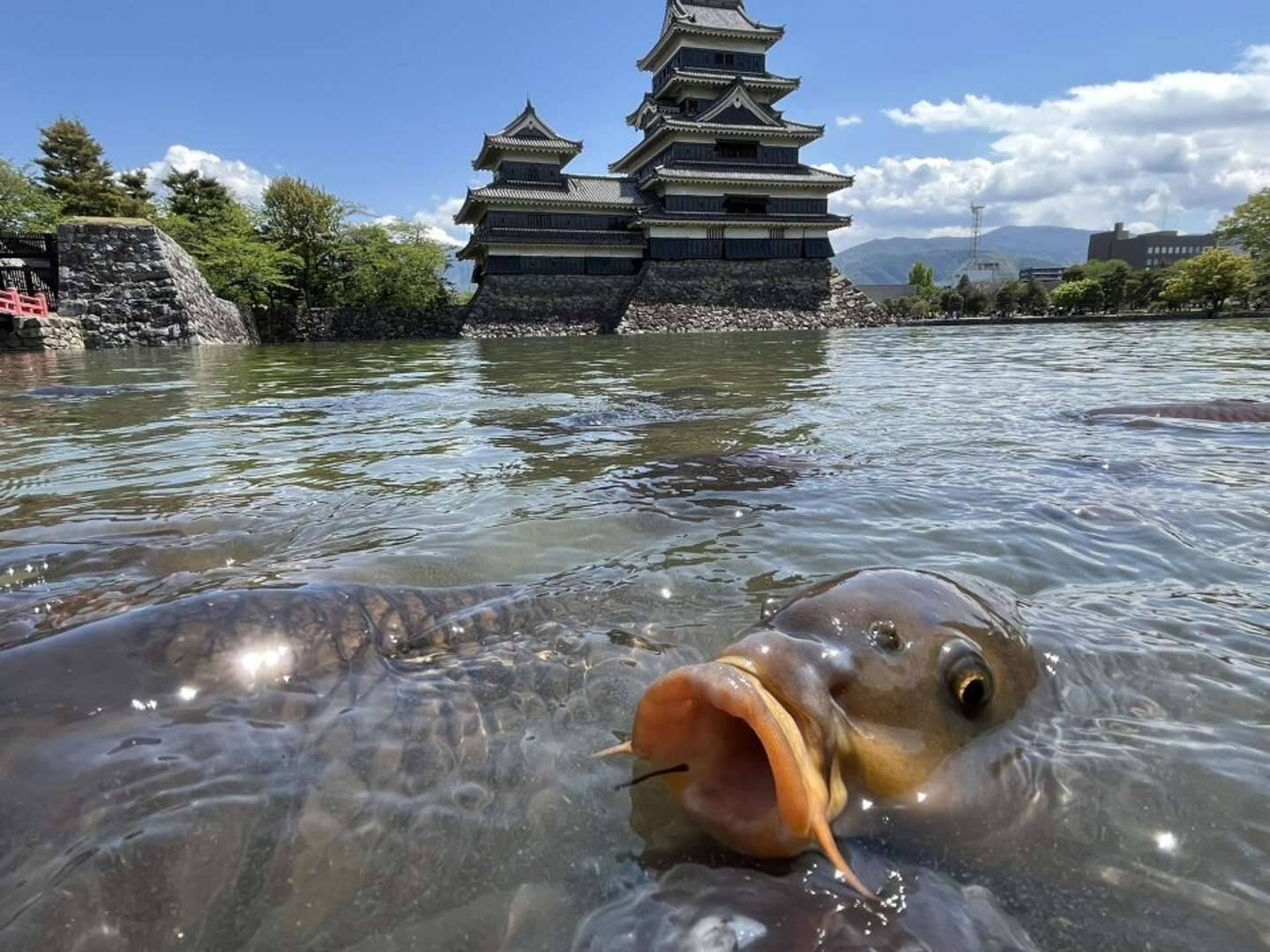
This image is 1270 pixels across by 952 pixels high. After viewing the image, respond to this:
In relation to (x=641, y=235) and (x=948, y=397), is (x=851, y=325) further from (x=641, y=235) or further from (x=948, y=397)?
(x=948, y=397)

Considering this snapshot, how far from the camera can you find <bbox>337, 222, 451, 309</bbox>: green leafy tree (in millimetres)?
38500

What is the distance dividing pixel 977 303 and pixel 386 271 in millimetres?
40281

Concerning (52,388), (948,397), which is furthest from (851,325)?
(52,388)

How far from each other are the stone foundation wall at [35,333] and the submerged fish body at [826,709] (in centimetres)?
2405

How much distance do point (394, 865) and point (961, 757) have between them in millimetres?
1125

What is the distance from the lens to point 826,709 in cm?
132

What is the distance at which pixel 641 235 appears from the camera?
1540 inches

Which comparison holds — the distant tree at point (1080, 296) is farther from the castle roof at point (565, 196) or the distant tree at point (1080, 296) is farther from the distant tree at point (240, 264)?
the distant tree at point (240, 264)

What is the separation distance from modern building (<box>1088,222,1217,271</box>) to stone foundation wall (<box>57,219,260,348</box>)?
104400 millimetres

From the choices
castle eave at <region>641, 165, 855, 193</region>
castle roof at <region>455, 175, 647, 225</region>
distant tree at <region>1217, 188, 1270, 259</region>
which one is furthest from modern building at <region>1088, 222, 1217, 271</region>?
castle roof at <region>455, 175, 647, 225</region>

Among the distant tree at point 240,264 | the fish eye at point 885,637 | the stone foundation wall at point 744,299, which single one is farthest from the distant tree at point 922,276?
the fish eye at point 885,637

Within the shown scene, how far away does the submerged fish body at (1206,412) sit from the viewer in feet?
19.0

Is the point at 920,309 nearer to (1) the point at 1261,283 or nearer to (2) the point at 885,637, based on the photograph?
(1) the point at 1261,283

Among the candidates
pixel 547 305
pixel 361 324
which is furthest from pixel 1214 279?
pixel 361 324
